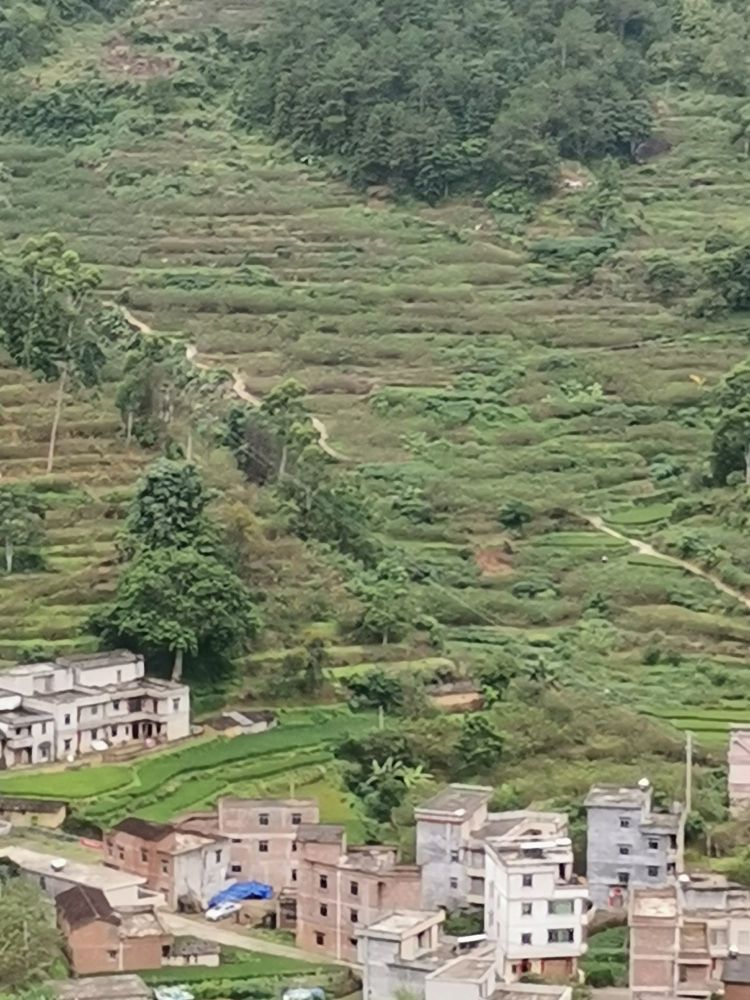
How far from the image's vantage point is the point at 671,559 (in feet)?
99.9

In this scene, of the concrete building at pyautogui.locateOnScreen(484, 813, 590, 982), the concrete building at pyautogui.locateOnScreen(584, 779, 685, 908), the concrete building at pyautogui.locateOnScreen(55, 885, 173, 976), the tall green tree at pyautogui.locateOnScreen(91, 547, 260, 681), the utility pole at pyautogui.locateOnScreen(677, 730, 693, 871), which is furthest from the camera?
the tall green tree at pyautogui.locateOnScreen(91, 547, 260, 681)

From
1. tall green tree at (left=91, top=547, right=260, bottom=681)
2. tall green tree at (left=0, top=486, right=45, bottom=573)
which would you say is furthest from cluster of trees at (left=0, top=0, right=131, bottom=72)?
tall green tree at (left=91, top=547, right=260, bottom=681)

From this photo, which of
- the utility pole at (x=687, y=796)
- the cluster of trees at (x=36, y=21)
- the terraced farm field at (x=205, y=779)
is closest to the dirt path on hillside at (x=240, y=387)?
the terraced farm field at (x=205, y=779)

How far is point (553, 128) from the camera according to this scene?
141ft

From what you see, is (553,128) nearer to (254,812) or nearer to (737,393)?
(737,393)

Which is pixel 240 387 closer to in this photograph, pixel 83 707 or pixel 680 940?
pixel 83 707

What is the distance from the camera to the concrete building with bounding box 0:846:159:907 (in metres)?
20.0

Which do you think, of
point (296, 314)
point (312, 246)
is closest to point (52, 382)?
point (296, 314)

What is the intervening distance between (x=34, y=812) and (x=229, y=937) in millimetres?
2801

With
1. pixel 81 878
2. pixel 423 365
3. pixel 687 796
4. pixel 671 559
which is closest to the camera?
pixel 81 878

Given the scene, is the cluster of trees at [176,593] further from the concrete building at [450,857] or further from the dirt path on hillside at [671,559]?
the dirt path on hillside at [671,559]

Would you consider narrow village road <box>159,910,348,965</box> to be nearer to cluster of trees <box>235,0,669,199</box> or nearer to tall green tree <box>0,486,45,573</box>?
tall green tree <box>0,486,45,573</box>

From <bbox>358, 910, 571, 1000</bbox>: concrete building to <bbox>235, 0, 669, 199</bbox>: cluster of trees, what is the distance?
24713mm

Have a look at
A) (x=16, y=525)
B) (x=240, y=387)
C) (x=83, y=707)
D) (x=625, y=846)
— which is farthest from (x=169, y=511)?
(x=240, y=387)
